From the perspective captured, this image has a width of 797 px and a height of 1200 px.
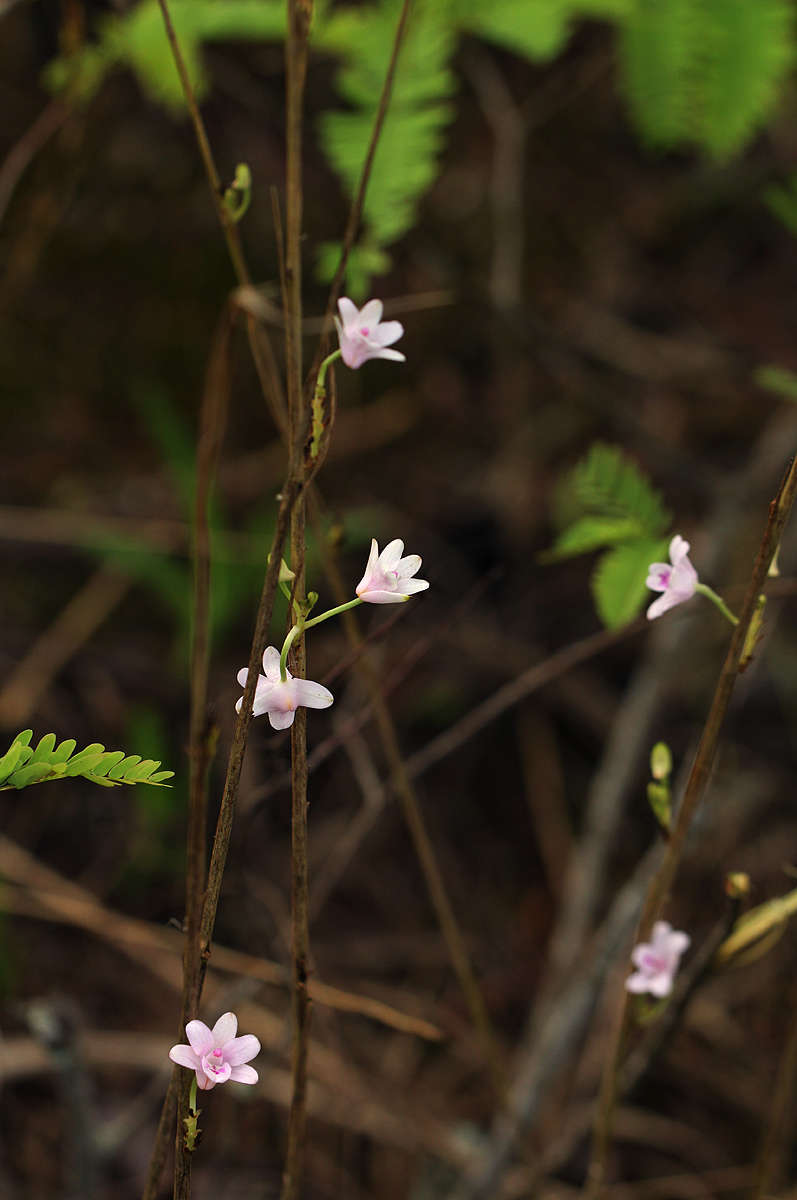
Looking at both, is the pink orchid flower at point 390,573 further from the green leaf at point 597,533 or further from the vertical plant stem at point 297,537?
the green leaf at point 597,533

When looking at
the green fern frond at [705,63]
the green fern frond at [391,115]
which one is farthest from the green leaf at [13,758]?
the green fern frond at [705,63]

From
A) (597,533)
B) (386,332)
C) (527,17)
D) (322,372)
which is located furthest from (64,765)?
(527,17)

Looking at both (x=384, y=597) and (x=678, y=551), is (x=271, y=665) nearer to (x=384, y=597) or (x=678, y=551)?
(x=384, y=597)

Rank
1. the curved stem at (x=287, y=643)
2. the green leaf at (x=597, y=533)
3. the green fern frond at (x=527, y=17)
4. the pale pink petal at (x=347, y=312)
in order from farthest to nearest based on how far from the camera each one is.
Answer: the green fern frond at (x=527, y=17), the green leaf at (x=597, y=533), the pale pink petal at (x=347, y=312), the curved stem at (x=287, y=643)

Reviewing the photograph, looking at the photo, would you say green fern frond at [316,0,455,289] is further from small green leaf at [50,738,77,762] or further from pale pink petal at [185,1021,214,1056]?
pale pink petal at [185,1021,214,1056]

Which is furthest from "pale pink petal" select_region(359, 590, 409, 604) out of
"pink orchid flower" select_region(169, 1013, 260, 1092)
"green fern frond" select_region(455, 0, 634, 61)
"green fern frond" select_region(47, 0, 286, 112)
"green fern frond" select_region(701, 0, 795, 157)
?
"green fern frond" select_region(701, 0, 795, 157)
